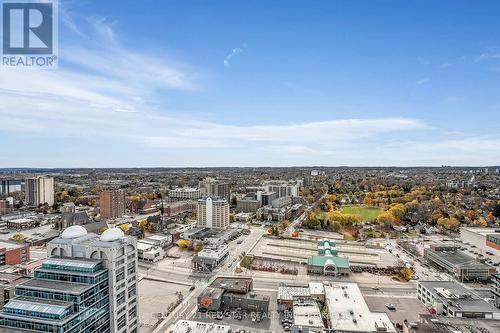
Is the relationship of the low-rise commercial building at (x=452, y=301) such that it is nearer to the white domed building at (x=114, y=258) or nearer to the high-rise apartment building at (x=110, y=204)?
the white domed building at (x=114, y=258)

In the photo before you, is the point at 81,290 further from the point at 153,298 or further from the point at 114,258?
the point at 153,298

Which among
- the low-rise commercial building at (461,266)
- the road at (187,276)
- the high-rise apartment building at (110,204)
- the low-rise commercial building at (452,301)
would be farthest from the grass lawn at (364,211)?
the high-rise apartment building at (110,204)

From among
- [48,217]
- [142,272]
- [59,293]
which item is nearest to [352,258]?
[142,272]

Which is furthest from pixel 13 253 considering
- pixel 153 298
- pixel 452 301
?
pixel 452 301

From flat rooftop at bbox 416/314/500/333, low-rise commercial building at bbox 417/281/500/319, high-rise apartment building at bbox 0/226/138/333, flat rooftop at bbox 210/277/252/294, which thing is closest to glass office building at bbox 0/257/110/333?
high-rise apartment building at bbox 0/226/138/333

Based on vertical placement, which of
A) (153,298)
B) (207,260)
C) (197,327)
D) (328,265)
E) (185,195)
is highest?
(185,195)
